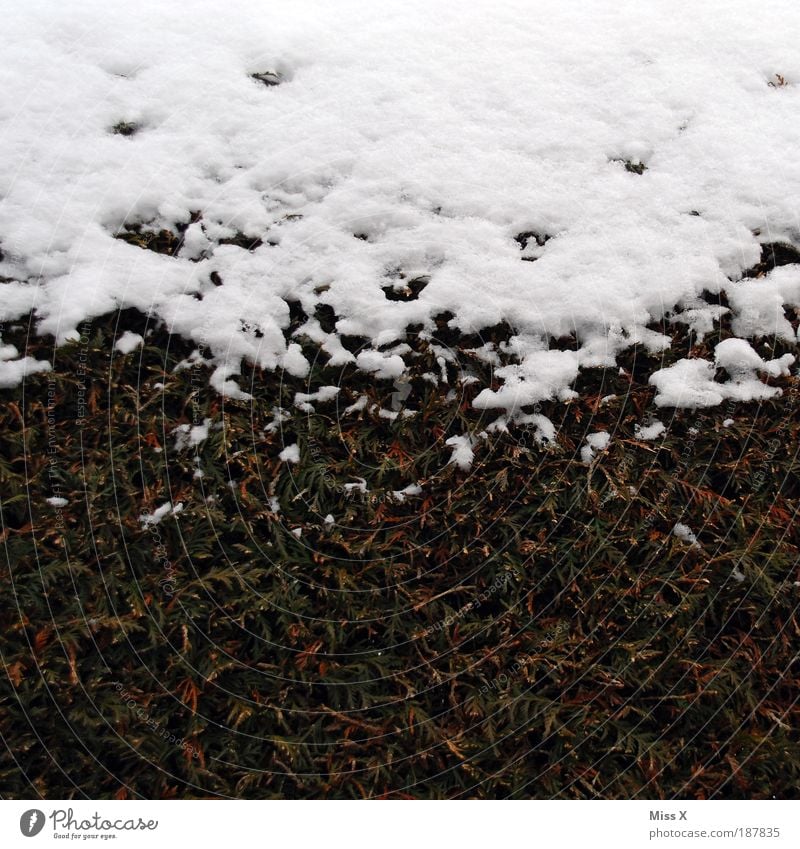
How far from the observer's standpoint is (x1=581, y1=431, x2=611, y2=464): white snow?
2.22 m

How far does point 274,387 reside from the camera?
7.50ft

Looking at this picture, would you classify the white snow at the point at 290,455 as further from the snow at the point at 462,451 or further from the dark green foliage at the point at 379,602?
the snow at the point at 462,451

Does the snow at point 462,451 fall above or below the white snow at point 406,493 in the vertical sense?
above

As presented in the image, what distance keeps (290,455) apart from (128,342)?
0.66 meters

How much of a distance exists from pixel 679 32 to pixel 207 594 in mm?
2944

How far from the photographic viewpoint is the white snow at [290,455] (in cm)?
220

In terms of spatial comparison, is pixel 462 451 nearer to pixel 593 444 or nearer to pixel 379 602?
pixel 593 444

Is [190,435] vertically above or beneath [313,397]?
beneath

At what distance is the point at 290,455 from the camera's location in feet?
7.22

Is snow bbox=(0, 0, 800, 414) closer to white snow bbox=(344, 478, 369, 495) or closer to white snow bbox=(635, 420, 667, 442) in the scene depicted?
white snow bbox=(635, 420, 667, 442)
